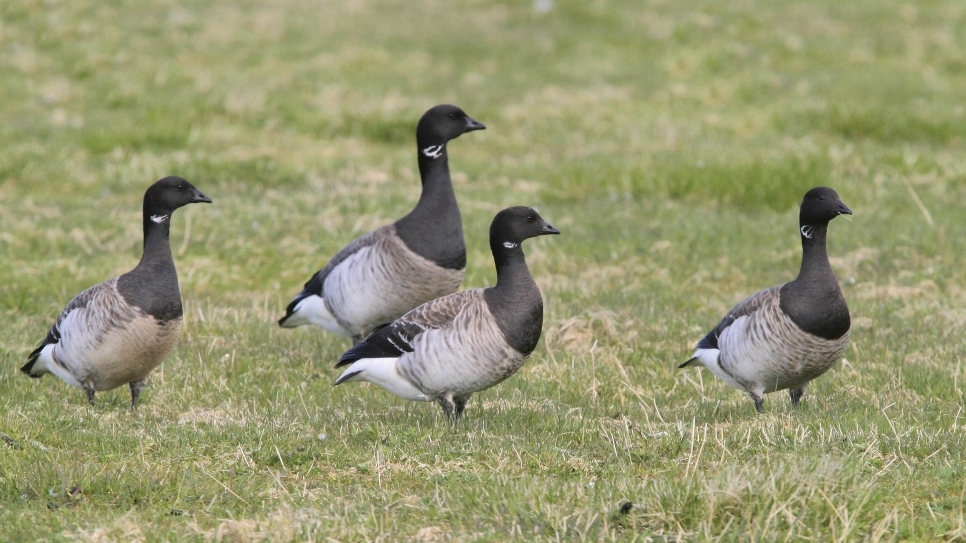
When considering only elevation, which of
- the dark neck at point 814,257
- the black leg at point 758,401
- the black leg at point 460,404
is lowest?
the black leg at point 758,401

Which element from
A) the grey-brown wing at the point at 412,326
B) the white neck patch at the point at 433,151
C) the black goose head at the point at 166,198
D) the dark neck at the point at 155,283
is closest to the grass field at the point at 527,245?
the grey-brown wing at the point at 412,326

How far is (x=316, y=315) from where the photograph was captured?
34.6ft

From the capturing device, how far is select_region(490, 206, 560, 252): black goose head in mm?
8094

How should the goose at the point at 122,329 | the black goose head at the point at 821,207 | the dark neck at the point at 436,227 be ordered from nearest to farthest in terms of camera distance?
the goose at the point at 122,329
the black goose head at the point at 821,207
the dark neck at the point at 436,227

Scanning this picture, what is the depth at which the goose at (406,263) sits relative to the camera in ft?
32.0

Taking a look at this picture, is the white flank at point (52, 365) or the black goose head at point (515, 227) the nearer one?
the black goose head at point (515, 227)

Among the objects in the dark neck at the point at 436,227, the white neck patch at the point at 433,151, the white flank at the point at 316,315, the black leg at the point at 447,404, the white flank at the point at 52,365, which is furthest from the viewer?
the white flank at the point at 316,315

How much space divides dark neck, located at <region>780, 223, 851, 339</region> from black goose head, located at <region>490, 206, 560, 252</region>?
1.83 metres

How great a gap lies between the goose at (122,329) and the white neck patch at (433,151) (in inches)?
108

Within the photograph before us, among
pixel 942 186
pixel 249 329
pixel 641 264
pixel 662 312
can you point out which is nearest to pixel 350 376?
pixel 249 329

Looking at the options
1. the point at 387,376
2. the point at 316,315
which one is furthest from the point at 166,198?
the point at 387,376

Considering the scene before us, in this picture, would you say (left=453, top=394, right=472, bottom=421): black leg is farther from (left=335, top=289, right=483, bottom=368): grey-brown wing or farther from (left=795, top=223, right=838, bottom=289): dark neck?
(left=795, top=223, right=838, bottom=289): dark neck

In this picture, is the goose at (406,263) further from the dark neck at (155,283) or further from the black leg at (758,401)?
the black leg at (758,401)

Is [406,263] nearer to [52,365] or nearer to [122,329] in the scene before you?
[122,329]
